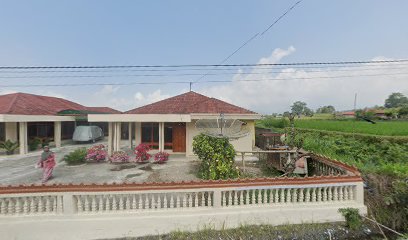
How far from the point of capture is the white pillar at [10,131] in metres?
14.3

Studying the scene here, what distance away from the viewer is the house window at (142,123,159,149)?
13.8 meters

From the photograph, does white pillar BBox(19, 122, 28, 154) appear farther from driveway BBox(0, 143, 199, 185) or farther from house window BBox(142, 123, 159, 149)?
house window BBox(142, 123, 159, 149)

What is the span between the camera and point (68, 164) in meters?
10.5

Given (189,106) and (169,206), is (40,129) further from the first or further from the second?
(169,206)

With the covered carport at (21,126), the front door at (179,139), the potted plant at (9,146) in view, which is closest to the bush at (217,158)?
the front door at (179,139)

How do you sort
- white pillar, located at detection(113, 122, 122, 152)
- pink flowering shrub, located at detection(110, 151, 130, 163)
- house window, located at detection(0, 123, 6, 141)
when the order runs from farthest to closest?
house window, located at detection(0, 123, 6, 141) < white pillar, located at detection(113, 122, 122, 152) < pink flowering shrub, located at detection(110, 151, 130, 163)

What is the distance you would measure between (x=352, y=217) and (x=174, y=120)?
8.89 m

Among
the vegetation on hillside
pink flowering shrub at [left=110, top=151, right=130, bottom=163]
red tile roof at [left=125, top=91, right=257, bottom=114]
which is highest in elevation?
red tile roof at [left=125, top=91, right=257, bottom=114]

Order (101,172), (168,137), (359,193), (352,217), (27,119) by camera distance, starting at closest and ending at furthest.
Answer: (352,217)
(359,193)
(101,172)
(27,119)
(168,137)

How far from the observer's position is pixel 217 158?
687 cm

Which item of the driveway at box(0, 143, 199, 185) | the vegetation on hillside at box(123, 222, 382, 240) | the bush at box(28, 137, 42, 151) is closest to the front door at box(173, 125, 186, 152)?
the driveway at box(0, 143, 199, 185)

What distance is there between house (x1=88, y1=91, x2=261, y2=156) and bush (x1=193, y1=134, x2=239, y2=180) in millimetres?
4111

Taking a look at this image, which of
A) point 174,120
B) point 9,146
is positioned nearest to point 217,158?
point 174,120

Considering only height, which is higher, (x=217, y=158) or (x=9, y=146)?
(x=217, y=158)
